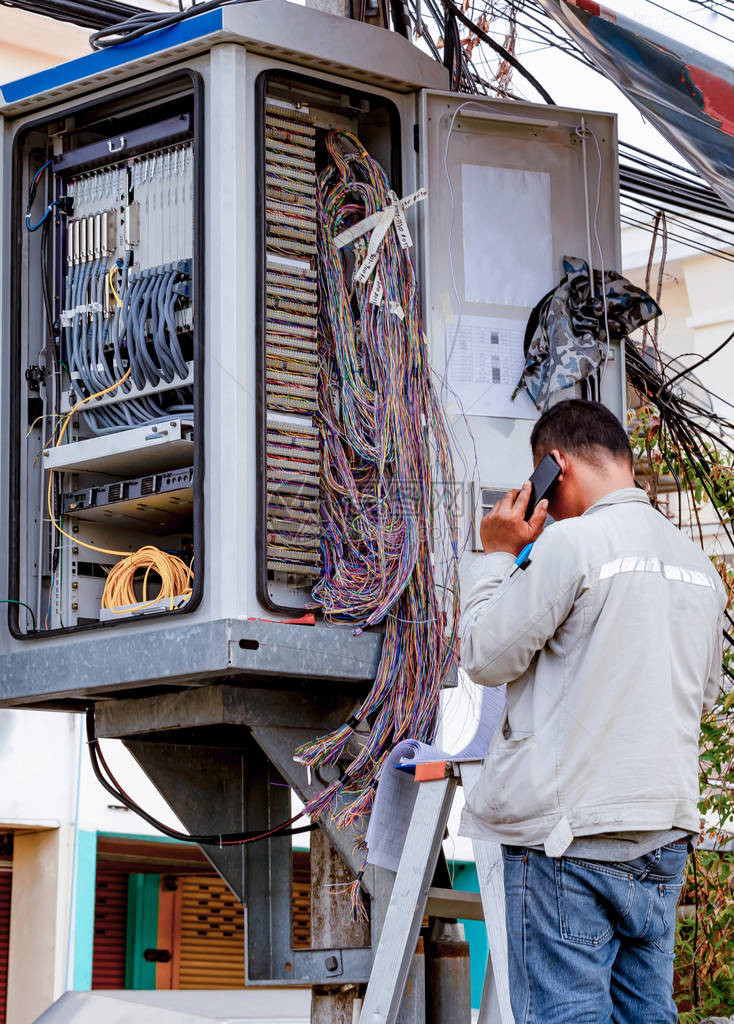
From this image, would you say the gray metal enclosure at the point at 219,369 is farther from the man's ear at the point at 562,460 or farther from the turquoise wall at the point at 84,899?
the turquoise wall at the point at 84,899

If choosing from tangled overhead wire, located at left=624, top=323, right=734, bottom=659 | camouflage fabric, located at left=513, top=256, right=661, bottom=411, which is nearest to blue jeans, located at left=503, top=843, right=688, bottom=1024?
camouflage fabric, located at left=513, top=256, right=661, bottom=411

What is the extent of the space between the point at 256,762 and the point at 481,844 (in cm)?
181

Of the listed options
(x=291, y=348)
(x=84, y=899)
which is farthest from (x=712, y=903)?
(x=84, y=899)

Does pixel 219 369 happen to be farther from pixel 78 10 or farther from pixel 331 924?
pixel 78 10

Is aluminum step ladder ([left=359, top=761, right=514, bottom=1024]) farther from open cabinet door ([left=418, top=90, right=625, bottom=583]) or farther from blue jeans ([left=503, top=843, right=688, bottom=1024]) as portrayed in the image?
open cabinet door ([left=418, top=90, right=625, bottom=583])

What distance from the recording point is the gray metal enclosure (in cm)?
432

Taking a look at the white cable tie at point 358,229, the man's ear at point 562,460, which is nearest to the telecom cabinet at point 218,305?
the white cable tie at point 358,229

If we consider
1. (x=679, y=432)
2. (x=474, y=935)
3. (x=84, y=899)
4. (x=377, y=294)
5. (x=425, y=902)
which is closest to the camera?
(x=425, y=902)

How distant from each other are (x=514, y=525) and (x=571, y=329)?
1.92 metres

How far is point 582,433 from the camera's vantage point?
3.10 m

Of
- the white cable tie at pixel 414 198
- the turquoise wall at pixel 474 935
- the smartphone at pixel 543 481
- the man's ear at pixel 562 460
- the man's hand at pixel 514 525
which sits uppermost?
the white cable tie at pixel 414 198

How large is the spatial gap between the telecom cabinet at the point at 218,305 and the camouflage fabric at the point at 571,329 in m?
0.07

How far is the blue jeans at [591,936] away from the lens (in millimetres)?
2680

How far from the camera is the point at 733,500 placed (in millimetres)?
6375
